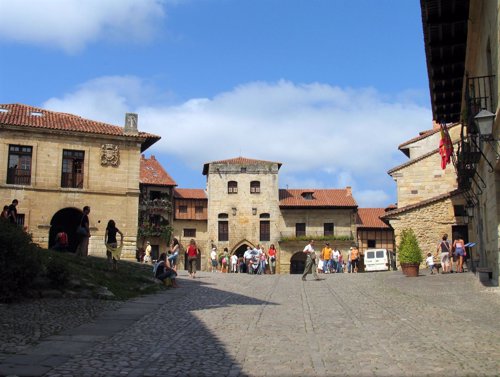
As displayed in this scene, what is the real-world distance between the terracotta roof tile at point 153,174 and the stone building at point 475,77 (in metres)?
35.7

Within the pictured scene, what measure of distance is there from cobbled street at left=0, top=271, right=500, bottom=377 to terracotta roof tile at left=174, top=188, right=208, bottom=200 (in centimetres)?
4137

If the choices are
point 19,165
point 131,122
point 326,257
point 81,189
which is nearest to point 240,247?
point 326,257

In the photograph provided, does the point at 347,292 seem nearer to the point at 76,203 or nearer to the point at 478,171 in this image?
the point at 478,171

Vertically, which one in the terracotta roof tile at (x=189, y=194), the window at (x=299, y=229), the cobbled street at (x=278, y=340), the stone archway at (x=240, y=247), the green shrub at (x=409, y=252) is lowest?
the cobbled street at (x=278, y=340)

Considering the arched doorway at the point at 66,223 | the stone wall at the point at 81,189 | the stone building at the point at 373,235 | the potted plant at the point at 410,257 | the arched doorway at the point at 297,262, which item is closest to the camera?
the potted plant at the point at 410,257

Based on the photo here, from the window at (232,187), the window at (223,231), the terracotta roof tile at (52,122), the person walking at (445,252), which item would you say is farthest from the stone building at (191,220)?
the person walking at (445,252)

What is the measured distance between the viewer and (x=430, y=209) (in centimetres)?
3086

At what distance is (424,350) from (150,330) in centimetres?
418

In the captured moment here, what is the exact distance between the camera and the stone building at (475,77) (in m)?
13.4

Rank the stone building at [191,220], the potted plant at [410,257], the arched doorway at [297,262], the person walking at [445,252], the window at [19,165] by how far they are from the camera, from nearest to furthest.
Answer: the potted plant at [410,257], the person walking at [445,252], the window at [19,165], the arched doorway at [297,262], the stone building at [191,220]

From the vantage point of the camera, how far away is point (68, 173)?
2948 cm

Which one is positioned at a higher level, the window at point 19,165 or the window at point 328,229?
the window at point 19,165

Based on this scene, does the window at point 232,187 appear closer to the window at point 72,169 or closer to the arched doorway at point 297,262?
the arched doorway at point 297,262

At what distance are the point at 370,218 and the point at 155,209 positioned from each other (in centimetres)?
2189
